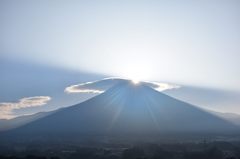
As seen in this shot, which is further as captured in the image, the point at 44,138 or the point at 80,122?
the point at 80,122

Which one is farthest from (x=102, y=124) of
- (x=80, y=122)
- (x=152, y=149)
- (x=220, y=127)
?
(x=152, y=149)

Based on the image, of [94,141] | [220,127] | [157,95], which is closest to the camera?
[94,141]

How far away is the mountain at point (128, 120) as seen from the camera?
95.1 metres

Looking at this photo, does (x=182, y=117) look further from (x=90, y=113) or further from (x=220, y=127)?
(x=90, y=113)

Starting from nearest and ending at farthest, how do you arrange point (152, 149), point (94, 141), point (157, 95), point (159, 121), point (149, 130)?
point (152, 149) < point (94, 141) < point (149, 130) < point (159, 121) < point (157, 95)

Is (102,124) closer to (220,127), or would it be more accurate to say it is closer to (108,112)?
(108,112)

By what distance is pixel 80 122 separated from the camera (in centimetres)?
10300

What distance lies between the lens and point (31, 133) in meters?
104

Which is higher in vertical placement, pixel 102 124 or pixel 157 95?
pixel 157 95

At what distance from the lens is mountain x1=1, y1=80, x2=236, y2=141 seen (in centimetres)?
9512

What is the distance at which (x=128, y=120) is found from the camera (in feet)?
Answer: 328

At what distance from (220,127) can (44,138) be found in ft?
127

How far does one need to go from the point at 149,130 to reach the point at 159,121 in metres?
8.33

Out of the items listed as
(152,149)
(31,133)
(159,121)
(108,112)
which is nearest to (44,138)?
(31,133)
